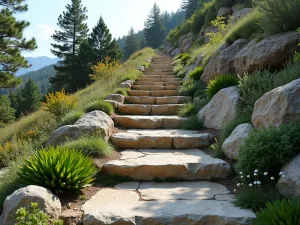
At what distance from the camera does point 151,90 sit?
8.49 meters

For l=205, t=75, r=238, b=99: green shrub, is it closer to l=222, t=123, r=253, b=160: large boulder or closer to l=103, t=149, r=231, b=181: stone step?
l=222, t=123, r=253, b=160: large boulder

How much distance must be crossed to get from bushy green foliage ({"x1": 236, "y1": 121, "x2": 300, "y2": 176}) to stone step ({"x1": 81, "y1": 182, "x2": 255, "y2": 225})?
474 millimetres

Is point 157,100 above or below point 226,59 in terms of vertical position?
below

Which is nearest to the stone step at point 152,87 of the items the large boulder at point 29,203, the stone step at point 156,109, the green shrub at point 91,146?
the stone step at point 156,109

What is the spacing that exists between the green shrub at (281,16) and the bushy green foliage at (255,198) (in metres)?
3.42

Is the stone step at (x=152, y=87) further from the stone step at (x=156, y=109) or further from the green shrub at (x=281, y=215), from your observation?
the green shrub at (x=281, y=215)

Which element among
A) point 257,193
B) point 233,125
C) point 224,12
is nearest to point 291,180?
point 257,193

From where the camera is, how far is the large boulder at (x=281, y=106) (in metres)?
3.23

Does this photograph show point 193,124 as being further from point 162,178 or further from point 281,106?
point 281,106

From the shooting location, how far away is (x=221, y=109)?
17.2 ft

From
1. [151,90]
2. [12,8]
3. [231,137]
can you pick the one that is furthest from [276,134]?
[12,8]

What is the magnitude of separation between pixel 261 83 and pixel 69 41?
109 feet

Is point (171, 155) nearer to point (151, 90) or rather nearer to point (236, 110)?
point (236, 110)

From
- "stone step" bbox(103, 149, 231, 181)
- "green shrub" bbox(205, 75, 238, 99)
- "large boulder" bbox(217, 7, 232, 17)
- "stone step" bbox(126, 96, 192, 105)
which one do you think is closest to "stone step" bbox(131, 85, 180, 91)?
"stone step" bbox(126, 96, 192, 105)
